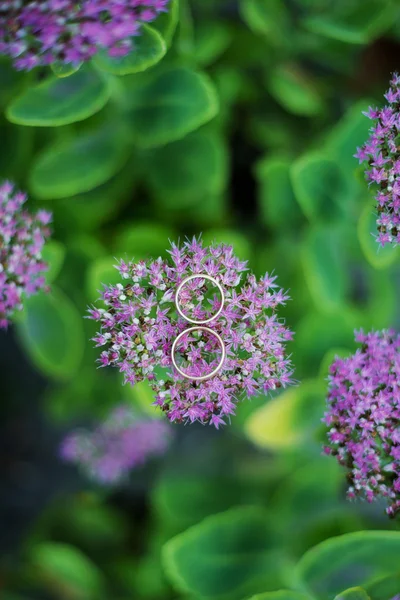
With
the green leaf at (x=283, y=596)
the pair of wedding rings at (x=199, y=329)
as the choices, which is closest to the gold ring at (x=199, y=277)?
the pair of wedding rings at (x=199, y=329)

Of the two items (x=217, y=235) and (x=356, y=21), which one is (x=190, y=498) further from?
(x=356, y=21)

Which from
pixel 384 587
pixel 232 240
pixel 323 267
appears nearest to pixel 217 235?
pixel 232 240

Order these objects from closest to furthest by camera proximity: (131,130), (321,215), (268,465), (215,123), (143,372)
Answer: (143,372) < (321,215) < (131,130) < (215,123) < (268,465)

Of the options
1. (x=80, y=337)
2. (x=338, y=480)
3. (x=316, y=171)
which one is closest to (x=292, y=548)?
(x=338, y=480)

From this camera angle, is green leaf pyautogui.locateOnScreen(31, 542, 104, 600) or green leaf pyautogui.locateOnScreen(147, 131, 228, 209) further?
green leaf pyautogui.locateOnScreen(31, 542, 104, 600)

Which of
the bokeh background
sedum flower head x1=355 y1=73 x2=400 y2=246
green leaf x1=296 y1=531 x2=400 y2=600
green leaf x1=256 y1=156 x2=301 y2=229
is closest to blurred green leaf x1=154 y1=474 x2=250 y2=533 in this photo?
the bokeh background

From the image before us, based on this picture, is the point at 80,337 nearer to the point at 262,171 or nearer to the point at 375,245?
the point at 262,171

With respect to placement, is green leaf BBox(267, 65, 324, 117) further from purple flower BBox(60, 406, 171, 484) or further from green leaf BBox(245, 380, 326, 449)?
purple flower BBox(60, 406, 171, 484)
